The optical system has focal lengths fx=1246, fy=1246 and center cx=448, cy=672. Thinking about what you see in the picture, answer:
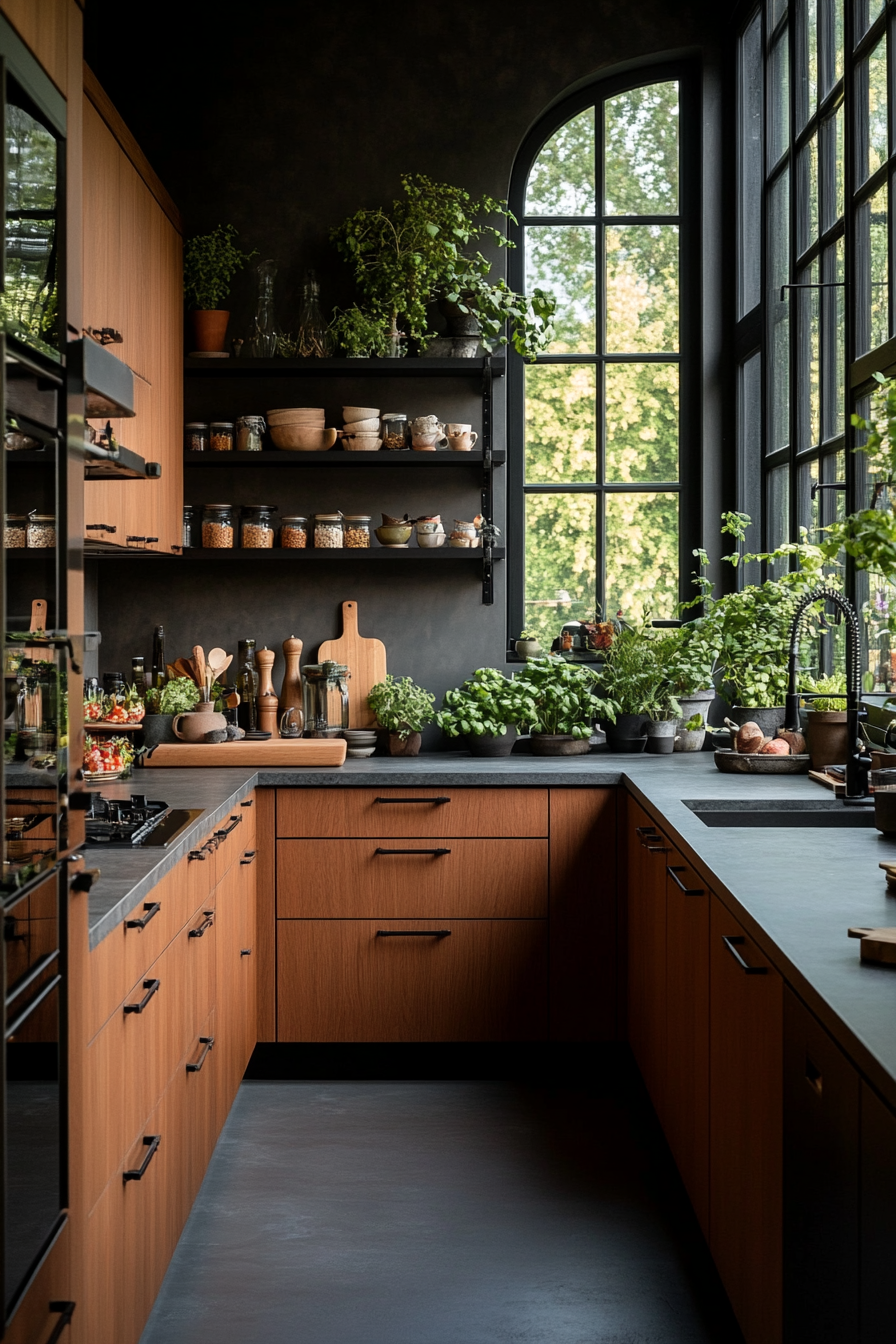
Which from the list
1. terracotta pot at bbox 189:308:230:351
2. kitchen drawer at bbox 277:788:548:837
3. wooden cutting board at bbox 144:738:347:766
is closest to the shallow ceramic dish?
A: kitchen drawer at bbox 277:788:548:837

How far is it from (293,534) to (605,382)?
1.27m

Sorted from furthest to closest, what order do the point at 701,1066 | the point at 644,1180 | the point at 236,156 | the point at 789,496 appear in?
the point at 236,156, the point at 789,496, the point at 644,1180, the point at 701,1066

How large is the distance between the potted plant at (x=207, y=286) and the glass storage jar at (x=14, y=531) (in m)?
2.78

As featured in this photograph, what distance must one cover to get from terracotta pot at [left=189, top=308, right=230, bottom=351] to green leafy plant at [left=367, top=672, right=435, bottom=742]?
127cm

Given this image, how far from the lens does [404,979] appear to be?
3580 mm

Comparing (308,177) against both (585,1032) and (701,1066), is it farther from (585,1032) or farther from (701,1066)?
Result: (701,1066)

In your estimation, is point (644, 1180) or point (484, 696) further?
point (484, 696)

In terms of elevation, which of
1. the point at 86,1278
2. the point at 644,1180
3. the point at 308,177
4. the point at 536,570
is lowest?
the point at 644,1180

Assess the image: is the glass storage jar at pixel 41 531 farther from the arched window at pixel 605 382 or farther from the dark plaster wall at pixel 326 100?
the arched window at pixel 605 382

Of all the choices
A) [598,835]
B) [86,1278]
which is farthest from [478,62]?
[86,1278]

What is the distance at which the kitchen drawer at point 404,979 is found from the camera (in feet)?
11.7

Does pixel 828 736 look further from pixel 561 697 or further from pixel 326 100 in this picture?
pixel 326 100

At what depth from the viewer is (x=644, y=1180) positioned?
9.63 feet

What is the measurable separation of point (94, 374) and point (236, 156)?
114 inches
